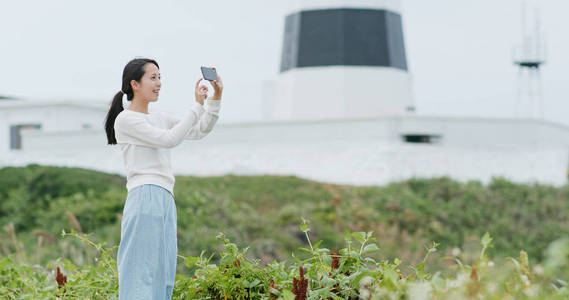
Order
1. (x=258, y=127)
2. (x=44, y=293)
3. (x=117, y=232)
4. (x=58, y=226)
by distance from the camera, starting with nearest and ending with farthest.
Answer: (x=44, y=293) → (x=117, y=232) → (x=58, y=226) → (x=258, y=127)

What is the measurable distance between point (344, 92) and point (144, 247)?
1800 cm

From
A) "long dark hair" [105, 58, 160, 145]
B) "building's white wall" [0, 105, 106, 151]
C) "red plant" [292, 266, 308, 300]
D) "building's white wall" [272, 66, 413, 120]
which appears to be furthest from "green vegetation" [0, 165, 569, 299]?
"building's white wall" [0, 105, 106, 151]

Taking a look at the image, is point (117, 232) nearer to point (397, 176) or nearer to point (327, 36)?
point (397, 176)

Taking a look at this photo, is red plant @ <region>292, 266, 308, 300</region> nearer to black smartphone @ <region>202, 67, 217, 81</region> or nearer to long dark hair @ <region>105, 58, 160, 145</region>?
black smartphone @ <region>202, 67, 217, 81</region>

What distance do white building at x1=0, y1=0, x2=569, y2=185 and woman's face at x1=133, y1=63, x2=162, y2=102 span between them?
49.1 feet

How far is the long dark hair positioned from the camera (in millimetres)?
4238

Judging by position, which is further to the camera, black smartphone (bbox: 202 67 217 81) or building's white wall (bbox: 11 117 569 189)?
building's white wall (bbox: 11 117 569 189)

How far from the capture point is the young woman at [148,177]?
396 cm

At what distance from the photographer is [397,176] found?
18906mm

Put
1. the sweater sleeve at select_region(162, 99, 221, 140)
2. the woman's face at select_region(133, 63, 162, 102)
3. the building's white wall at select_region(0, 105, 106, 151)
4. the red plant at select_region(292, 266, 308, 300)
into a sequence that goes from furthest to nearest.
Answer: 1. the building's white wall at select_region(0, 105, 106, 151)
2. the woman's face at select_region(133, 63, 162, 102)
3. the sweater sleeve at select_region(162, 99, 221, 140)
4. the red plant at select_region(292, 266, 308, 300)

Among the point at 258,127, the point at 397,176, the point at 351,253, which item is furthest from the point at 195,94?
the point at 258,127

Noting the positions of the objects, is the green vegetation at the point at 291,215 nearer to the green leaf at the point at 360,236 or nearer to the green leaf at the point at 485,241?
the green leaf at the point at 360,236

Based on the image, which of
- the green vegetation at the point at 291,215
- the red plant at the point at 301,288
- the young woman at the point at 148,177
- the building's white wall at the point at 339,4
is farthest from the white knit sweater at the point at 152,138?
the building's white wall at the point at 339,4

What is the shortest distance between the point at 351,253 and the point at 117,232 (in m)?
7.92
